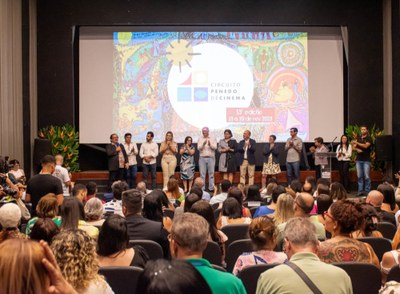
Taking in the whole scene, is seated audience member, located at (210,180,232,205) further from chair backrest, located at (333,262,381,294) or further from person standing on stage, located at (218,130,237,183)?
person standing on stage, located at (218,130,237,183)

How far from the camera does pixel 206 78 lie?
13812 mm

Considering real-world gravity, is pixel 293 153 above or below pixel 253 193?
above

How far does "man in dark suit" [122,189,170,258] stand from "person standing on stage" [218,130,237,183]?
8.27 meters

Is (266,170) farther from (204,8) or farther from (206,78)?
(204,8)

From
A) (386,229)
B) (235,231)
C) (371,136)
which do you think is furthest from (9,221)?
(371,136)

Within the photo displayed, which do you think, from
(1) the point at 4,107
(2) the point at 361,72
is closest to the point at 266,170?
(2) the point at 361,72

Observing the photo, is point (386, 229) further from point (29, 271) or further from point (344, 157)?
point (344, 157)

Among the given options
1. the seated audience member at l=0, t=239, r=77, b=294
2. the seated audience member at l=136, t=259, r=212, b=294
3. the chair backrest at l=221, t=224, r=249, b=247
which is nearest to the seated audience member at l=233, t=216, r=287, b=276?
the chair backrest at l=221, t=224, r=249, b=247

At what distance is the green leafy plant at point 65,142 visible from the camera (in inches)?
516

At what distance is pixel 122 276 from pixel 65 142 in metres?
10.4

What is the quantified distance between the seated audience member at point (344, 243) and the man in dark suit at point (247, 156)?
9.26 m

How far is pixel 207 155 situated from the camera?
1279 centimetres

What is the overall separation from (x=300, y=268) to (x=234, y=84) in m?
11.5

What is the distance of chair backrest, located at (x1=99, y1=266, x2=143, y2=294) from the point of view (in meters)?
3.05
